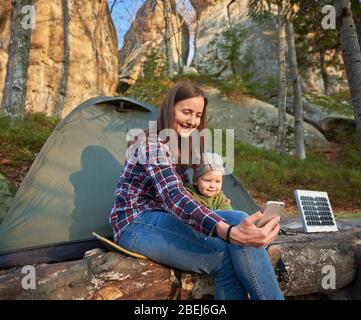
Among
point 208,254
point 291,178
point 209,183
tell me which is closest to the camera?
point 208,254

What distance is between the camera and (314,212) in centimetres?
342

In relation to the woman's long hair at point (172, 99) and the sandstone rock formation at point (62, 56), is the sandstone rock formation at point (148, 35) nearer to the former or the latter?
the sandstone rock formation at point (62, 56)

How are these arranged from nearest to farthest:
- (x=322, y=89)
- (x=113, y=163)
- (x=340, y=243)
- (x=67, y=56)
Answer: (x=340, y=243) → (x=113, y=163) → (x=67, y=56) → (x=322, y=89)

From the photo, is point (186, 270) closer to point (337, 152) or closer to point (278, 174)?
point (278, 174)

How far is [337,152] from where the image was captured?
12.7m

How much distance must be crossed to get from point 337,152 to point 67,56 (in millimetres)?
8880

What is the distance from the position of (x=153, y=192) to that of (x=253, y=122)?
11152 mm

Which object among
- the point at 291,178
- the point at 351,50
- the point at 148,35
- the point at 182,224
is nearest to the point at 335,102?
the point at 291,178

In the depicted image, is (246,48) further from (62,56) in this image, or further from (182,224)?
(182,224)

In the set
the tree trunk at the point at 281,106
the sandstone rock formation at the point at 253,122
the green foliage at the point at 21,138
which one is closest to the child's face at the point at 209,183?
the green foliage at the point at 21,138

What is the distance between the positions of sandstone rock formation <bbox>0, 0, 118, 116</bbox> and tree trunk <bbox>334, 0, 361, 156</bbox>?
8777 millimetres

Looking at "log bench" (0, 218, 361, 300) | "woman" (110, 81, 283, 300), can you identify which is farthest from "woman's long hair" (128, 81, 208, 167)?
"log bench" (0, 218, 361, 300)

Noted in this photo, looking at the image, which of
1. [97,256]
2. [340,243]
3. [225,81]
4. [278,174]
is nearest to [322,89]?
[225,81]

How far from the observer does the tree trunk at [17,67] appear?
7094 mm
